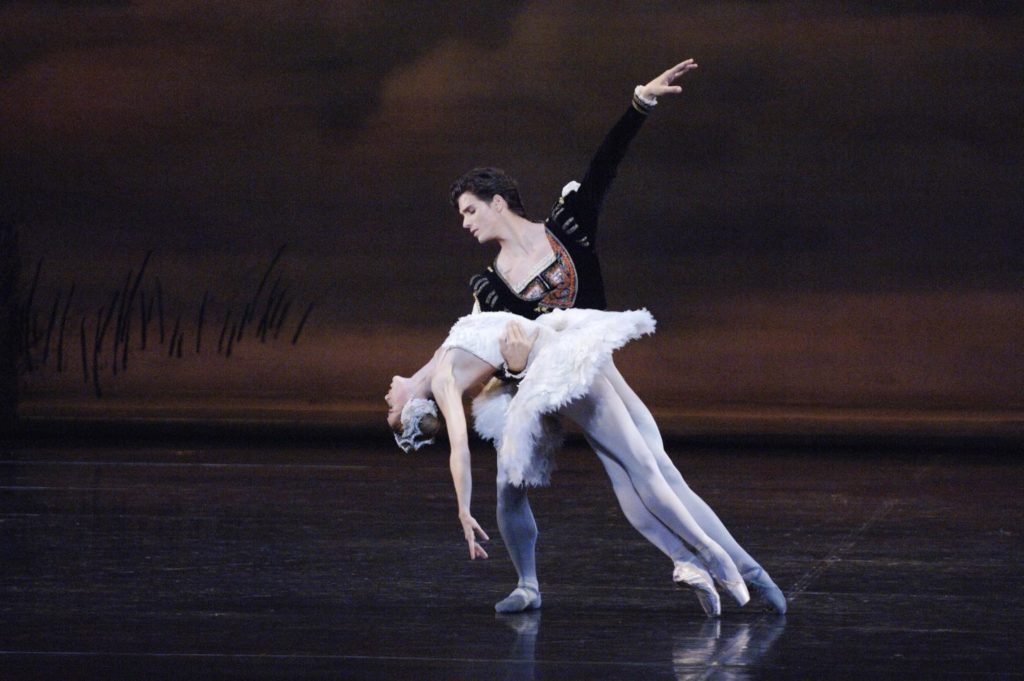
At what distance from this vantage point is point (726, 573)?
342 centimetres

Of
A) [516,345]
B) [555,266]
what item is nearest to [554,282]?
[555,266]

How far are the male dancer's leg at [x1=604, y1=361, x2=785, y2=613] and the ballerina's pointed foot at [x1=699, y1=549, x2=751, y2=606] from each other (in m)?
0.08

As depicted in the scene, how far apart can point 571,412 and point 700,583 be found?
472 mm

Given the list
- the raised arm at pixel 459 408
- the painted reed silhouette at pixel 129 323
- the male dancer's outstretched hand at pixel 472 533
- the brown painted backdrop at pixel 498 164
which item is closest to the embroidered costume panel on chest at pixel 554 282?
the raised arm at pixel 459 408

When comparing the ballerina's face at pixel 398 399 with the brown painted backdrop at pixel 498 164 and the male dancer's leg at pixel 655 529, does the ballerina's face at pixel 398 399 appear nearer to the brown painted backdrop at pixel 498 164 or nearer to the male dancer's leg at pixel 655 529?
the male dancer's leg at pixel 655 529

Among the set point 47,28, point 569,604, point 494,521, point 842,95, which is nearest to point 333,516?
point 494,521

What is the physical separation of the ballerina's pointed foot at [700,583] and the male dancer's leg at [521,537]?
1.14 feet

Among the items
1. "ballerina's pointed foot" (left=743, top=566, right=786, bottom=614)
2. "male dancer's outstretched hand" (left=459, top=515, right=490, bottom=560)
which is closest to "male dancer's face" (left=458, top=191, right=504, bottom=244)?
"male dancer's outstretched hand" (left=459, top=515, right=490, bottom=560)

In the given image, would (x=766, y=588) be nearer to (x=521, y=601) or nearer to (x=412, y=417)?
(x=521, y=601)

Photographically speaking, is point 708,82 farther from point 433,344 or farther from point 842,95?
point 433,344

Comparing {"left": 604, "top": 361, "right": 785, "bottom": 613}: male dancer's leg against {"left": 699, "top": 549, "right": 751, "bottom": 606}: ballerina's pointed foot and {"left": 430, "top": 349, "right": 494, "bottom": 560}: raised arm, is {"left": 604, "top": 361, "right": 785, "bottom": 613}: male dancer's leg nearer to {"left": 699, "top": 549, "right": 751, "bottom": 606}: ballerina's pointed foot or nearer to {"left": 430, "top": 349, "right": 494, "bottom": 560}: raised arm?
{"left": 699, "top": 549, "right": 751, "bottom": 606}: ballerina's pointed foot

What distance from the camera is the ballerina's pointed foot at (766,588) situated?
350 centimetres

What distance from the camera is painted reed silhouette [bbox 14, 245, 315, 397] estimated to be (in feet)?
32.6

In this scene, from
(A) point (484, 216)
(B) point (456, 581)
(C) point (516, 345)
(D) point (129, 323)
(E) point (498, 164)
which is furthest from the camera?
(D) point (129, 323)
